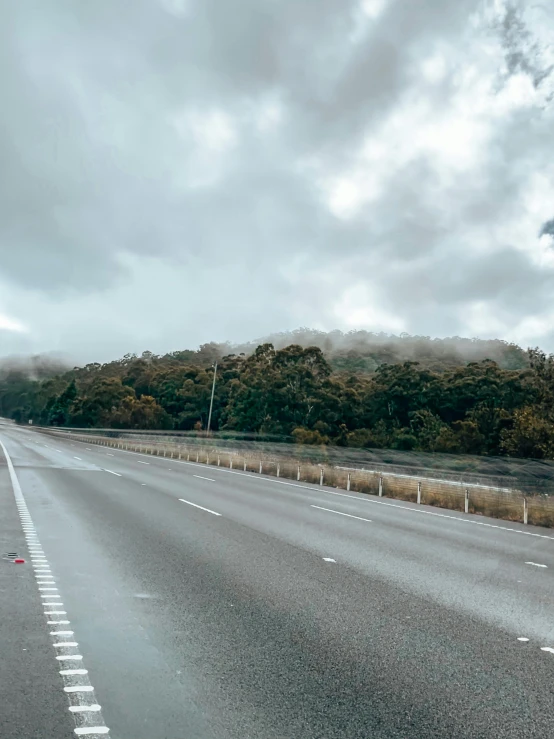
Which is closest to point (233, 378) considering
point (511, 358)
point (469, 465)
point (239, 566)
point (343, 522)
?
point (511, 358)

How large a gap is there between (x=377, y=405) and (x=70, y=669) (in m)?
64.4

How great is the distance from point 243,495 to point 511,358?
105 metres

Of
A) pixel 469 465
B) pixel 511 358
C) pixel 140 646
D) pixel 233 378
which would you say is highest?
pixel 511 358

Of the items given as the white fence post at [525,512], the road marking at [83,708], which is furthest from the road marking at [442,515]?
the road marking at [83,708]

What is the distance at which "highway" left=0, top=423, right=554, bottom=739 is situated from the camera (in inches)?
173

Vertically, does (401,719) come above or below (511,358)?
below

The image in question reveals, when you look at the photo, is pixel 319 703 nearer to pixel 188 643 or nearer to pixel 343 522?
pixel 188 643

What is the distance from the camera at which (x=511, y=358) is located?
117500 millimetres

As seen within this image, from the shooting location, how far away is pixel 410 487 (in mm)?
24516

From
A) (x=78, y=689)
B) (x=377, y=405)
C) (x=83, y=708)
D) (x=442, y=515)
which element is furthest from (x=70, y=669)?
(x=377, y=405)

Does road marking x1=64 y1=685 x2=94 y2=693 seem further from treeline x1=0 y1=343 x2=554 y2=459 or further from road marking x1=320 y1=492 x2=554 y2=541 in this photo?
treeline x1=0 y1=343 x2=554 y2=459

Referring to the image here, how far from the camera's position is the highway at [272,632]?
4.41 meters

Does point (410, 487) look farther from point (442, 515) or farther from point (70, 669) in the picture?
point (70, 669)

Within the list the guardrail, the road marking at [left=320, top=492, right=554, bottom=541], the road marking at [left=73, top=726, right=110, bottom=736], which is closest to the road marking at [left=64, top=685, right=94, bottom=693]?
the road marking at [left=73, top=726, right=110, bottom=736]
